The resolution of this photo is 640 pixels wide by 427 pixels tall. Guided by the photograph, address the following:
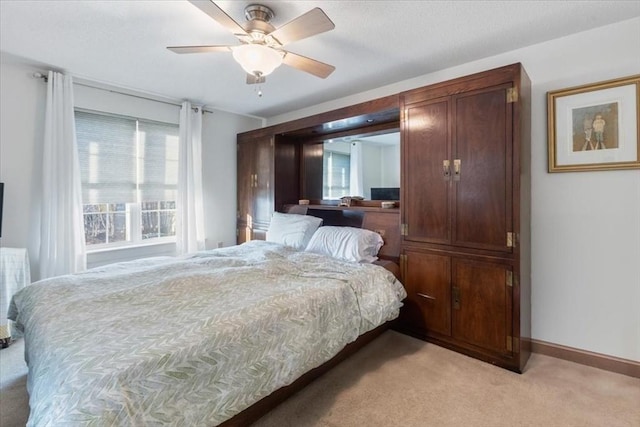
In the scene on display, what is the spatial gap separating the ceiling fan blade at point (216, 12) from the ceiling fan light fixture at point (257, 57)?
0.10 meters

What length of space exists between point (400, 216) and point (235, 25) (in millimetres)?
1999

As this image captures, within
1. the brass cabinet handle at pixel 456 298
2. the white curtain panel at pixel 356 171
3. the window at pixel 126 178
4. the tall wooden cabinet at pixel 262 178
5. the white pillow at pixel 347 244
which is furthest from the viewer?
the tall wooden cabinet at pixel 262 178

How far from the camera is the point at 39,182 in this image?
3076 millimetres

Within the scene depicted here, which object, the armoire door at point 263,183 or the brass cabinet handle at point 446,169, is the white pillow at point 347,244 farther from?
the armoire door at point 263,183

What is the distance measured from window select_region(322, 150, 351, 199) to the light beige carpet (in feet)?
6.60

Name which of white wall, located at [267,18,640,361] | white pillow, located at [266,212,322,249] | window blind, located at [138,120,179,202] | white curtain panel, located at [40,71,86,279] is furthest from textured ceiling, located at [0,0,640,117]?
white pillow, located at [266,212,322,249]

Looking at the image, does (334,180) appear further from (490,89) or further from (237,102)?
(490,89)

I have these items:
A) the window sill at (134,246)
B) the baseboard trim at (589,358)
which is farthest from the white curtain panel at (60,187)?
the baseboard trim at (589,358)

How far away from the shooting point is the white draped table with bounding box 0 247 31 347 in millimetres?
2561

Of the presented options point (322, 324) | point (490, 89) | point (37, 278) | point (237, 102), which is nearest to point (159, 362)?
point (322, 324)

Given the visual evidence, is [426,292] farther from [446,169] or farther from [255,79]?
[255,79]

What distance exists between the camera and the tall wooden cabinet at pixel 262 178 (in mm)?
4105

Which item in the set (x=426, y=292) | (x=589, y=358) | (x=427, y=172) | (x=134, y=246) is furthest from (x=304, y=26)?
(x=134, y=246)

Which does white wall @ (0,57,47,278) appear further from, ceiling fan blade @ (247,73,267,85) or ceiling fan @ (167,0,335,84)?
ceiling fan blade @ (247,73,267,85)
